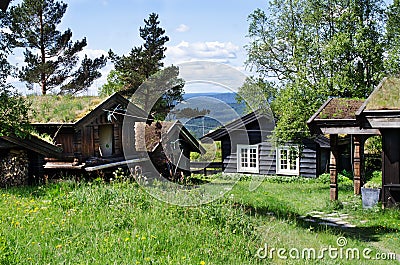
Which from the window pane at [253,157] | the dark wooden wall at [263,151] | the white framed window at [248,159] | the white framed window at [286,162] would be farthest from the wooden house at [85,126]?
the window pane at [253,157]

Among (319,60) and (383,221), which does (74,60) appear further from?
(383,221)

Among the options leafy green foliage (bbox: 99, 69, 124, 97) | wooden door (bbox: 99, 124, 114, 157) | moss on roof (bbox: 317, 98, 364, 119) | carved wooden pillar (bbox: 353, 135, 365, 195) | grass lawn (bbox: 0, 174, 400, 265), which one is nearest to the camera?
grass lawn (bbox: 0, 174, 400, 265)

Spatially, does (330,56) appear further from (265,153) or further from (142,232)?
(142,232)

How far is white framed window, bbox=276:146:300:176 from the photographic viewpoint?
80.9 feet

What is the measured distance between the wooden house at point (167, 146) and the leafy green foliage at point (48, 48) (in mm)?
14062

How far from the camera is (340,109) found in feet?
49.4

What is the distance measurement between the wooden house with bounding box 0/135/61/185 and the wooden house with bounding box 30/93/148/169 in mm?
1745

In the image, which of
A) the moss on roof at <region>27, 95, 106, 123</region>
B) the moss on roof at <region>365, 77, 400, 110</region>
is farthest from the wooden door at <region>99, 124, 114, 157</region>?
the moss on roof at <region>365, 77, 400, 110</region>

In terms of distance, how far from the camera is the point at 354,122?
14320 millimetres

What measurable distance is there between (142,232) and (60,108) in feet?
35.6

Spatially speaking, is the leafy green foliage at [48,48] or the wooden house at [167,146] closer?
the wooden house at [167,146]

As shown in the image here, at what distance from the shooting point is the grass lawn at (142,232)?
6.00m

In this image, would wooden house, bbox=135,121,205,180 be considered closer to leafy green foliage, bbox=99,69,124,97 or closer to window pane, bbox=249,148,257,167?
window pane, bbox=249,148,257,167

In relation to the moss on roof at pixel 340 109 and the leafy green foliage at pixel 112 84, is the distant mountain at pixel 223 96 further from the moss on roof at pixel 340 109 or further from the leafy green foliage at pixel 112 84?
the leafy green foliage at pixel 112 84
